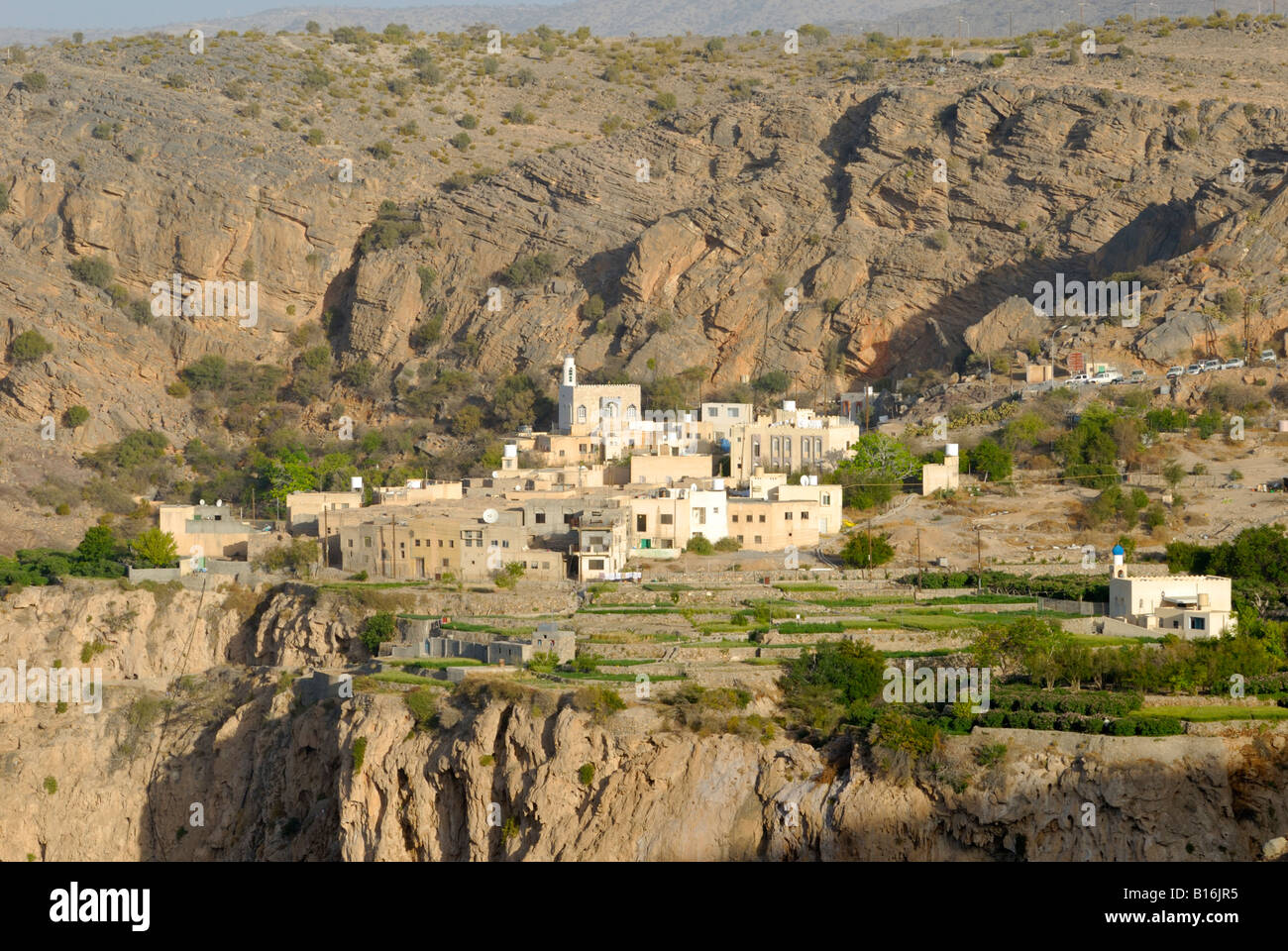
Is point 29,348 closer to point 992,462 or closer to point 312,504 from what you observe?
point 312,504

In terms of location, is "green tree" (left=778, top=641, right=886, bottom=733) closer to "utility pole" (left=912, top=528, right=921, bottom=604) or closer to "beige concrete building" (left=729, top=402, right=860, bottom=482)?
"utility pole" (left=912, top=528, right=921, bottom=604)

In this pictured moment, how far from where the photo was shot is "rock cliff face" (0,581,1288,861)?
38.0 meters

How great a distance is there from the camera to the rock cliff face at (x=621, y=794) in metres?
38.0

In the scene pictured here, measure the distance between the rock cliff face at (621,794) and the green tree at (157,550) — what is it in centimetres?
872

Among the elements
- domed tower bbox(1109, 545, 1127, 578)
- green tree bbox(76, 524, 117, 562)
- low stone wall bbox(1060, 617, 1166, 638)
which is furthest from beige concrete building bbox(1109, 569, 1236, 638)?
green tree bbox(76, 524, 117, 562)

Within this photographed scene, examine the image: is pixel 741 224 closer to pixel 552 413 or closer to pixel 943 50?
pixel 552 413

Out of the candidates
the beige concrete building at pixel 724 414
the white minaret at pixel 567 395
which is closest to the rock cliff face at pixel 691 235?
the white minaret at pixel 567 395

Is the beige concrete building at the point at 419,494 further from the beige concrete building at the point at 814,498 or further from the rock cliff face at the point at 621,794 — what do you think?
the rock cliff face at the point at 621,794

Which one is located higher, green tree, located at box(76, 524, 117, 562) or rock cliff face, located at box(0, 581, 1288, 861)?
green tree, located at box(76, 524, 117, 562)

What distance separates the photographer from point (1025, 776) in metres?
38.4

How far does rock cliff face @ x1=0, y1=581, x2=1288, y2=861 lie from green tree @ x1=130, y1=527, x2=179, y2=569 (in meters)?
8.72

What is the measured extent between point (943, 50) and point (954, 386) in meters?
33.9

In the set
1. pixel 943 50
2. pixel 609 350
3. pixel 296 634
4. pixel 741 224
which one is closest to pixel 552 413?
pixel 609 350

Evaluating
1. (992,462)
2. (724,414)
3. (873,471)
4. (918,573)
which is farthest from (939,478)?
(724,414)
